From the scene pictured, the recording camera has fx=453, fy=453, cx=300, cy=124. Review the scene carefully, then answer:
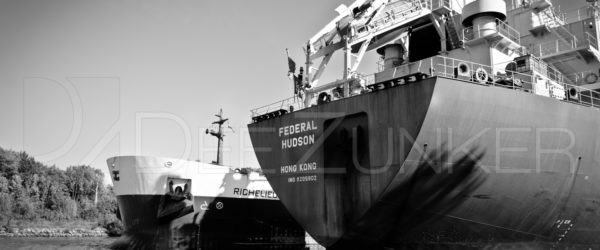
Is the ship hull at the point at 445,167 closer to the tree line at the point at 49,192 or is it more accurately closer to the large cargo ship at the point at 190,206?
the large cargo ship at the point at 190,206

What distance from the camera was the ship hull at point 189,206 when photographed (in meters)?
19.2

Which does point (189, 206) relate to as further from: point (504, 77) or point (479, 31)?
point (504, 77)

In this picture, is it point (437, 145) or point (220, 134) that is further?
point (220, 134)

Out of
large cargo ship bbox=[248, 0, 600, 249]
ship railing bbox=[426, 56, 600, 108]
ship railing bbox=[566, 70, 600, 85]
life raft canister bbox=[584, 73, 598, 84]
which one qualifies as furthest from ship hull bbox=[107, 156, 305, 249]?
life raft canister bbox=[584, 73, 598, 84]

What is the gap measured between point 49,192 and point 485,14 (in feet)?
183

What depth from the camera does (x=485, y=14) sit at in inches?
535

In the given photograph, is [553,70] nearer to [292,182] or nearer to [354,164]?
[354,164]

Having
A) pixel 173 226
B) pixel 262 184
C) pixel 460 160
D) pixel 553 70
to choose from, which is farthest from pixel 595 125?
pixel 173 226

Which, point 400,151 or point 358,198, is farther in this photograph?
point 358,198

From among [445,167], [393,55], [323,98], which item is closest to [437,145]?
[445,167]

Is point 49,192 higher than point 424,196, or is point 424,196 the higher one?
point 424,196

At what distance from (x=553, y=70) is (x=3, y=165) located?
59531mm

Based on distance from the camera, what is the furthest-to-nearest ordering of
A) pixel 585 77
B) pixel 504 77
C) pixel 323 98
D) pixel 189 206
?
pixel 189 206 → pixel 585 77 → pixel 323 98 → pixel 504 77

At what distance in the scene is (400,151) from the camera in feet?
33.9
